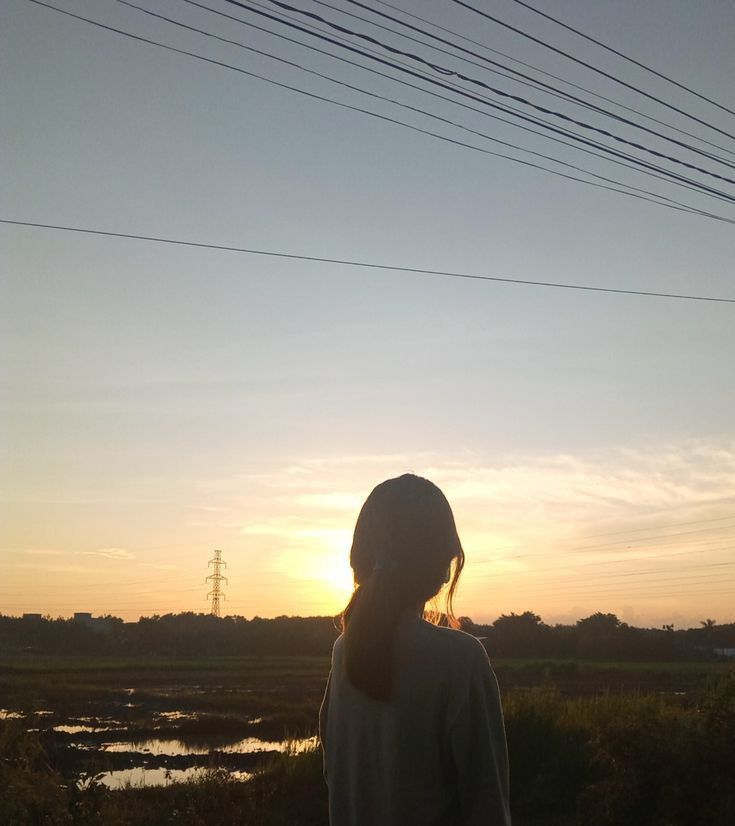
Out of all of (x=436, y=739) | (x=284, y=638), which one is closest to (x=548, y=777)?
(x=436, y=739)

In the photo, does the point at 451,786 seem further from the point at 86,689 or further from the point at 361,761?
the point at 86,689

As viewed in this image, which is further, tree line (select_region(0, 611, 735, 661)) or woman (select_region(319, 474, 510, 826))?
tree line (select_region(0, 611, 735, 661))

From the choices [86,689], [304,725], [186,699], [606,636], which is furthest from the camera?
[606,636]

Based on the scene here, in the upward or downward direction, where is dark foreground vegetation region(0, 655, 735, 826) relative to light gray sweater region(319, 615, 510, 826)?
downward

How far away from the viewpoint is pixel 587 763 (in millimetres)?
10602

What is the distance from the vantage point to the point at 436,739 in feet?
6.02

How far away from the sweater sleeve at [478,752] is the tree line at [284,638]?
6044 centimetres

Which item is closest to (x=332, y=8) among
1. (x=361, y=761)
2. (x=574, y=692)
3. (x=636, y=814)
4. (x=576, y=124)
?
(x=576, y=124)

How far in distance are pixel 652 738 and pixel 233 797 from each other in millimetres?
5836

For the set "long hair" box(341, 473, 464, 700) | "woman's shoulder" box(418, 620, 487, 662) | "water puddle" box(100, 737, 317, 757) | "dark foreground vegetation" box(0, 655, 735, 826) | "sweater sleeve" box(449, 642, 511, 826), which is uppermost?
"long hair" box(341, 473, 464, 700)

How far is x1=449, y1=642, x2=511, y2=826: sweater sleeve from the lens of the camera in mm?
1772

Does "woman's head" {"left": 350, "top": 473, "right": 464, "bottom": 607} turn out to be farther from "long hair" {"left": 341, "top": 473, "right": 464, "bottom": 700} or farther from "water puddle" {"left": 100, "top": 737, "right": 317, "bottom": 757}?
"water puddle" {"left": 100, "top": 737, "right": 317, "bottom": 757}

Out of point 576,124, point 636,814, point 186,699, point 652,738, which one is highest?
point 576,124

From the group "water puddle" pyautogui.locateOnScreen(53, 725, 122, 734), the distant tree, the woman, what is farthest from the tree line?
the woman
